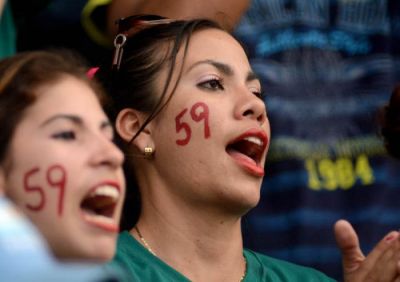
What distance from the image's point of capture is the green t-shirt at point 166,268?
2.33m

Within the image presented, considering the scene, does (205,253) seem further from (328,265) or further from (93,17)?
(93,17)

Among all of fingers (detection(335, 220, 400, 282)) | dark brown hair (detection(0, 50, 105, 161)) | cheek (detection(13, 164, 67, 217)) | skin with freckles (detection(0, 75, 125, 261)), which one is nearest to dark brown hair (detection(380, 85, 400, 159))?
fingers (detection(335, 220, 400, 282))

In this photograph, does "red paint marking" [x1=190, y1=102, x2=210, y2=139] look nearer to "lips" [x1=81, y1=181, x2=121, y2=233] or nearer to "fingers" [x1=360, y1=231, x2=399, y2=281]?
"fingers" [x1=360, y1=231, x2=399, y2=281]

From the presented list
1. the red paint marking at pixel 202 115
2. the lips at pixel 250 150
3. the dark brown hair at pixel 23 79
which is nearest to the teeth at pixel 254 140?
the lips at pixel 250 150

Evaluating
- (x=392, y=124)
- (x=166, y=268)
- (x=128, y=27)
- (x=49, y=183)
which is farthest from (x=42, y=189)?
(x=392, y=124)

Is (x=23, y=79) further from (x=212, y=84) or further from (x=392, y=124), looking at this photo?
(x=392, y=124)

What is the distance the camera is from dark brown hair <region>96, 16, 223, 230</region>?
2.53 m

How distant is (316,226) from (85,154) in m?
1.41

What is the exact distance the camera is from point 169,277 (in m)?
2.35

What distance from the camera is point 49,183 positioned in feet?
5.55

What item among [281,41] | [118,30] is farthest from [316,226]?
[118,30]

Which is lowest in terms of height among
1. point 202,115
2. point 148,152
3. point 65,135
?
point 148,152

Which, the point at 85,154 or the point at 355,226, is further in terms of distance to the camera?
the point at 355,226

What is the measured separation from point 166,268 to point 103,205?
675mm
